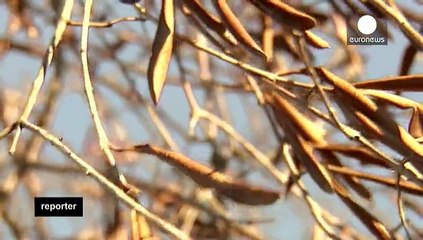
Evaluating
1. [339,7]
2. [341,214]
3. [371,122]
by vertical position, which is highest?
[339,7]

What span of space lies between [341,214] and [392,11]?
0.45 m

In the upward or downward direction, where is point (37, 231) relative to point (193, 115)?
downward

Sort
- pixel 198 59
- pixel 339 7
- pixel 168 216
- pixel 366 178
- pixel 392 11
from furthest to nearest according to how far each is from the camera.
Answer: pixel 198 59 < pixel 168 216 < pixel 339 7 < pixel 366 178 < pixel 392 11

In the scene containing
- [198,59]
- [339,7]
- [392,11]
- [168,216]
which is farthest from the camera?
[198,59]

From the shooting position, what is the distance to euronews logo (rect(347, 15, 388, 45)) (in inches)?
40.4

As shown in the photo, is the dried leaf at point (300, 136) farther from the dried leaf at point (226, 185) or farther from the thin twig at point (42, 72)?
the thin twig at point (42, 72)

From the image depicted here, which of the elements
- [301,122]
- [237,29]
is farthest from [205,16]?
[301,122]

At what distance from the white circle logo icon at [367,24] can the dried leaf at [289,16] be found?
206mm

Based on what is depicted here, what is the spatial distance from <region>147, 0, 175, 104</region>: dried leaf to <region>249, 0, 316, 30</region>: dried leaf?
89mm

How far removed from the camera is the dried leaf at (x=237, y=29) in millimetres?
828

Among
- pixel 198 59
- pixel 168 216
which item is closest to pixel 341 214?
pixel 168 216

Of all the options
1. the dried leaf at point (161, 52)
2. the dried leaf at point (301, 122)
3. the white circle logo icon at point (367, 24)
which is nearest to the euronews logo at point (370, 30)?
the white circle logo icon at point (367, 24)

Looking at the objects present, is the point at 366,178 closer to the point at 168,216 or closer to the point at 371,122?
the point at 371,122

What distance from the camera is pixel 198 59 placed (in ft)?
4.46
